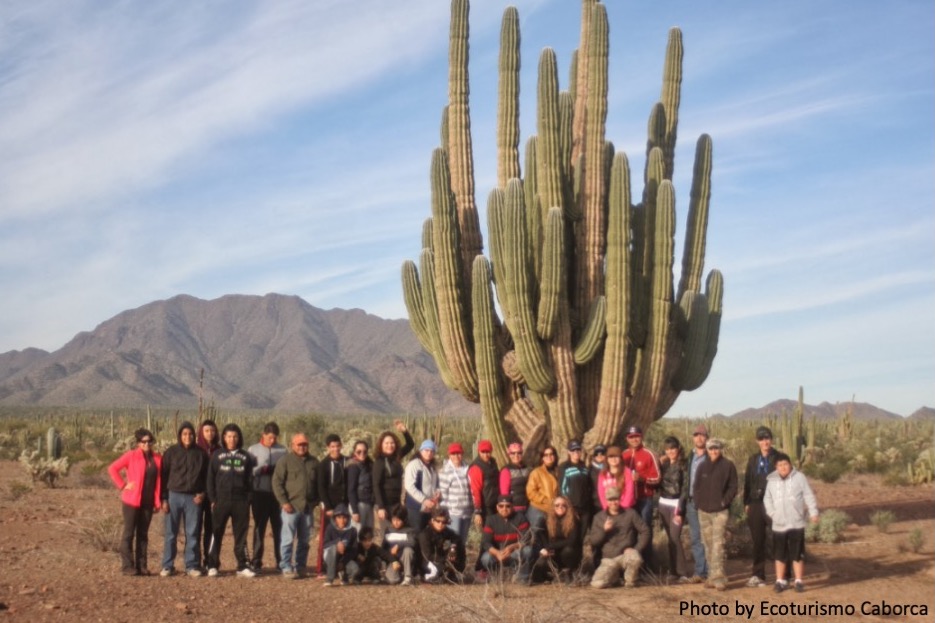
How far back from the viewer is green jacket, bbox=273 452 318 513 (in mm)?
11102

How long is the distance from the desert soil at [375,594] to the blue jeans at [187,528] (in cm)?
21

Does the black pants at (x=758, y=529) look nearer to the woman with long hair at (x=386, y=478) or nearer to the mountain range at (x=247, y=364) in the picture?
the woman with long hair at (x=386, y=478)

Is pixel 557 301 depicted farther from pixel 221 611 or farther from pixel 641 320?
pixel 221 611

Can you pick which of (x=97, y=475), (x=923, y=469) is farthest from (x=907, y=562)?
(x=97, y=475)

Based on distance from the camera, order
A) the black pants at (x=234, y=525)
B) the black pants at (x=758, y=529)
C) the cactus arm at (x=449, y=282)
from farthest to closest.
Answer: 1. the cactus arm at (x=449, y=282)
2. the black pants at (x=758, y=529)
3. the black pants at (x=234, y=525)

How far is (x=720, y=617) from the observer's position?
31.0ft

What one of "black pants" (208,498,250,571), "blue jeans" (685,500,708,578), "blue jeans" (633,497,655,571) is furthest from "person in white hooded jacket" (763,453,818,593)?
"black pants" (208,498,250,571)

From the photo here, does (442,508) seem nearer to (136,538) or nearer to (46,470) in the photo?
(136,538)

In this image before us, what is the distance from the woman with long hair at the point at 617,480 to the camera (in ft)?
36.9

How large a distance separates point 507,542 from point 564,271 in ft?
13.0

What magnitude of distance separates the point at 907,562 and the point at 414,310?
733 cm

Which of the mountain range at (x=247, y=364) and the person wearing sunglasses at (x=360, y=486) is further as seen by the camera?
the mountain range at (x=247, y=364)

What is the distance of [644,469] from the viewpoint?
11617mm

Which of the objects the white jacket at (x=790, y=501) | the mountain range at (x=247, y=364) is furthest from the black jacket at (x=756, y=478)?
the mountain range at (x=247, y=364)
